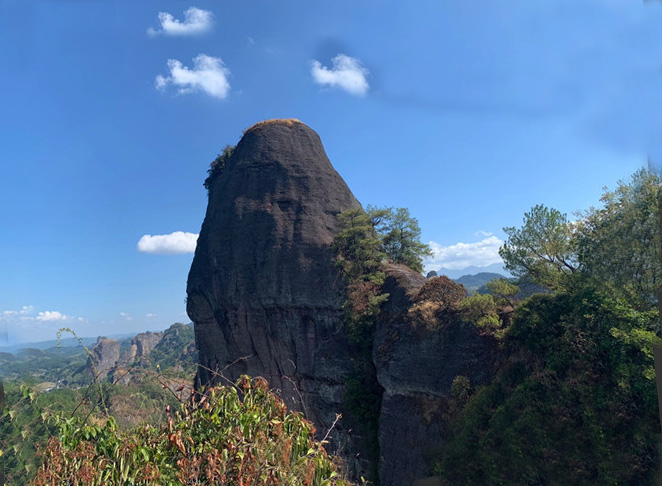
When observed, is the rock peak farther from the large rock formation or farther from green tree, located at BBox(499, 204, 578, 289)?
green tree, located at BBox(499, 204, 578, 289)

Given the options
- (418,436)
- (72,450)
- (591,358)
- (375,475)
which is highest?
(72,450)

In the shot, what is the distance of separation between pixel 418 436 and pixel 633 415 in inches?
362

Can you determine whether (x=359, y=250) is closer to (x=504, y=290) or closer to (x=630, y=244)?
(x=504, y=290)

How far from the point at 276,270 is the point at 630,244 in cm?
2439

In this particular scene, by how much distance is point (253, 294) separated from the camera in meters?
33.9

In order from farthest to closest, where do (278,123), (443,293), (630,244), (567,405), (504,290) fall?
(278,123), (443,293), (504,290), (630,244), (567,405)

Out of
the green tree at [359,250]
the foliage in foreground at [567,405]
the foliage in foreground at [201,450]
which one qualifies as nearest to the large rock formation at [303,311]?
Answer: the green tree at [359,250]

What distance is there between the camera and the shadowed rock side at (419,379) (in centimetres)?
1792

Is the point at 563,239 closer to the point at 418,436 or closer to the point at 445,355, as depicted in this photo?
the point at 445,355

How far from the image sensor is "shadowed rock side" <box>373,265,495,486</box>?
17922mm

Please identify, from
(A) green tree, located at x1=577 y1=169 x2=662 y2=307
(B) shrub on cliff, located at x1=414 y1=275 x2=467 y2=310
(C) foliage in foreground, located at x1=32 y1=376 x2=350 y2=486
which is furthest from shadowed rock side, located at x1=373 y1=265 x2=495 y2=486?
(C) foliage in foreground, located at x1=32 y1=376 x2=350 y2=486

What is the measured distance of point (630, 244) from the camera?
14875mm

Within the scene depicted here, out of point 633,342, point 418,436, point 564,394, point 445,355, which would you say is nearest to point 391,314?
point 445,355

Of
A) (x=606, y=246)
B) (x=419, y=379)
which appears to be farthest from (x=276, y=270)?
(x=606, y=246)
